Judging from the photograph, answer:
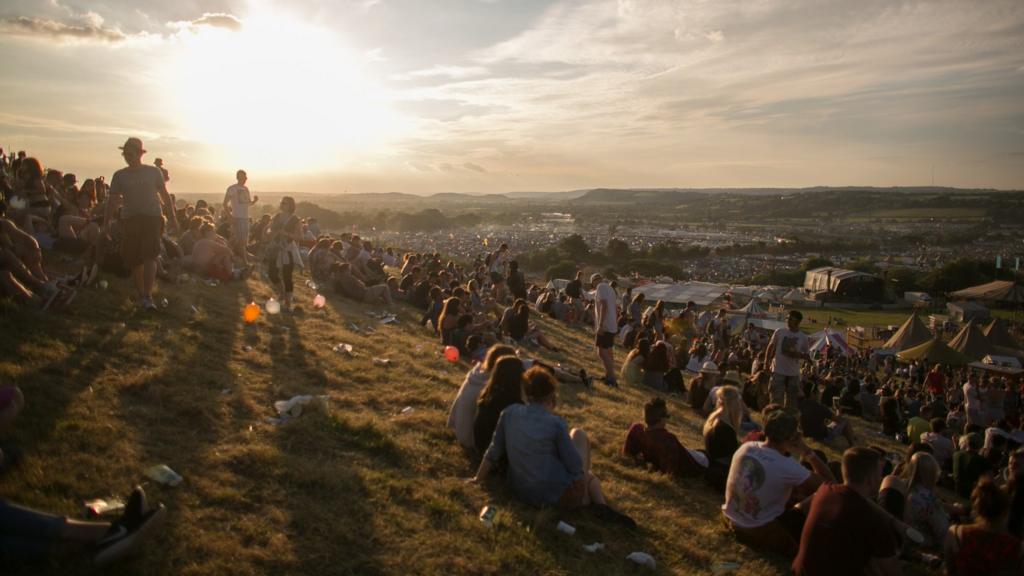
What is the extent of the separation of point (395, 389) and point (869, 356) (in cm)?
3069

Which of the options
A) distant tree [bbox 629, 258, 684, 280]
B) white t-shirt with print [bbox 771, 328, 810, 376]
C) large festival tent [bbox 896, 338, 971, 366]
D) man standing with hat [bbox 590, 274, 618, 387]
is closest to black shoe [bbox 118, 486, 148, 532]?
man standing with hat [bbox 590, 274, 618, 387]

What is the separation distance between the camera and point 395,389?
318 inches

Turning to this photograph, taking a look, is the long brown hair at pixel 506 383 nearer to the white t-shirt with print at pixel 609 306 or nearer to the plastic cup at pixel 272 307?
the white t-shirt with print at pixel 609 306

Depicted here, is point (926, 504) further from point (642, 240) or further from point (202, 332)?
point (642, 240)

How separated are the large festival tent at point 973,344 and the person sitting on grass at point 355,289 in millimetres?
23663

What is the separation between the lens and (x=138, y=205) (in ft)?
25.3

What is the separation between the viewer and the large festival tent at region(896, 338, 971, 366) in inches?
878

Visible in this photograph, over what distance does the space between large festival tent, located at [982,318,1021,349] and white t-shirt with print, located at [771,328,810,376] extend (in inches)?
883

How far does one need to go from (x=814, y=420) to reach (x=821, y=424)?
18 cm

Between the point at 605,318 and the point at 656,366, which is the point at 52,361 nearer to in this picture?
the point at 605,318

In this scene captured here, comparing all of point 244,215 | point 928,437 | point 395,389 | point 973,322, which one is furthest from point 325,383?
point 973,322

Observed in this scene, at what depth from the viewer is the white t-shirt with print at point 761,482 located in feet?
16.6

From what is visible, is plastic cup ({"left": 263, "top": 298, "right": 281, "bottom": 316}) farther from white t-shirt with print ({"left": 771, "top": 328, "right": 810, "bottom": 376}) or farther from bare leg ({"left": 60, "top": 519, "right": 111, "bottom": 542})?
white t-shirt with print ({"left": 771, "top": 328, "right": 810, "bottom": 376})

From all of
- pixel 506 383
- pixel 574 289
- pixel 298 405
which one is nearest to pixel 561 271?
pixel 574 289
